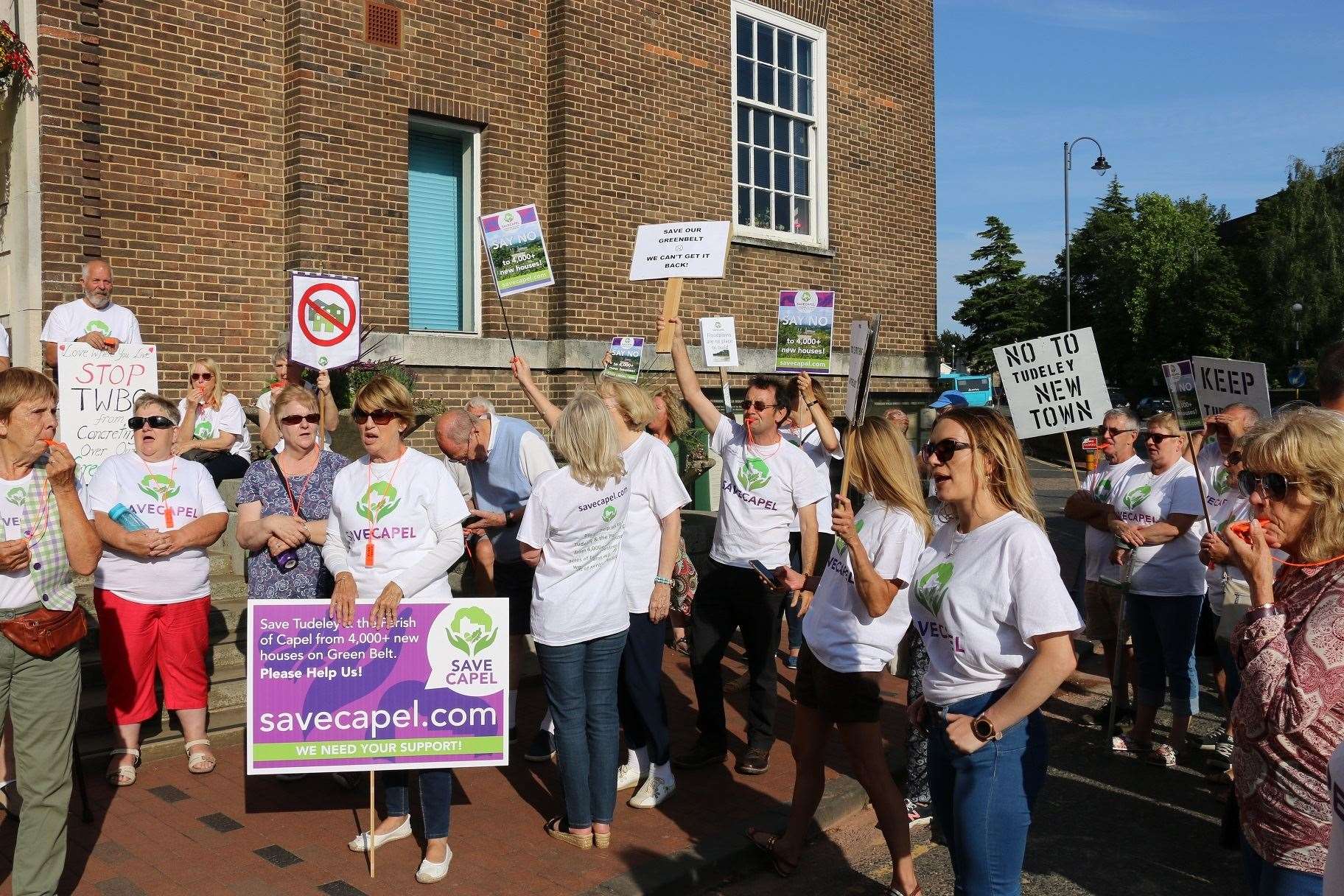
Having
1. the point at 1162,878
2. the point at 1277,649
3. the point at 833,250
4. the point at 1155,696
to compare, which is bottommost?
the point at 1162,878

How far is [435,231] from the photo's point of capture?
11.6m

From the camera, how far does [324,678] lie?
4793mm

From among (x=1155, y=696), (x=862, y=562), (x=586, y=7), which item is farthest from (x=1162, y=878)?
(x=586, y=7)

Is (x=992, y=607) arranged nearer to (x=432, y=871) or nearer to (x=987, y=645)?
(x=987, y=645)

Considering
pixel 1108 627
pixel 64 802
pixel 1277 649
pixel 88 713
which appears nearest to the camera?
pixel 1277 649

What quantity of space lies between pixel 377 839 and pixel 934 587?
2.83 metres

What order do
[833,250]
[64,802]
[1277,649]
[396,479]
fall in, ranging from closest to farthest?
[1277,649] → [64,802] → [396,479] → [833,250]

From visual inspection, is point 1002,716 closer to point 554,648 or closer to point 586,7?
point 554,648

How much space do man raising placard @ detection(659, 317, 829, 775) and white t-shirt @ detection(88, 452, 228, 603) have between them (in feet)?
8.60

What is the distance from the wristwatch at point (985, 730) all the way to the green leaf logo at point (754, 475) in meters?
3.05

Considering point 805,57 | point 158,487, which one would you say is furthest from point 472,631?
point 805,57

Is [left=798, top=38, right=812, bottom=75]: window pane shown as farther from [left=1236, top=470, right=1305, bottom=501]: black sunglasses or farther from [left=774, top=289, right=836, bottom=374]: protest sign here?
[left=1236, top=470, right=1305, bottom=501]: black sunglasses

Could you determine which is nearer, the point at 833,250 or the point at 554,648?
the point at 554,648

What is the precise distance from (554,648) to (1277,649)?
2875mm
